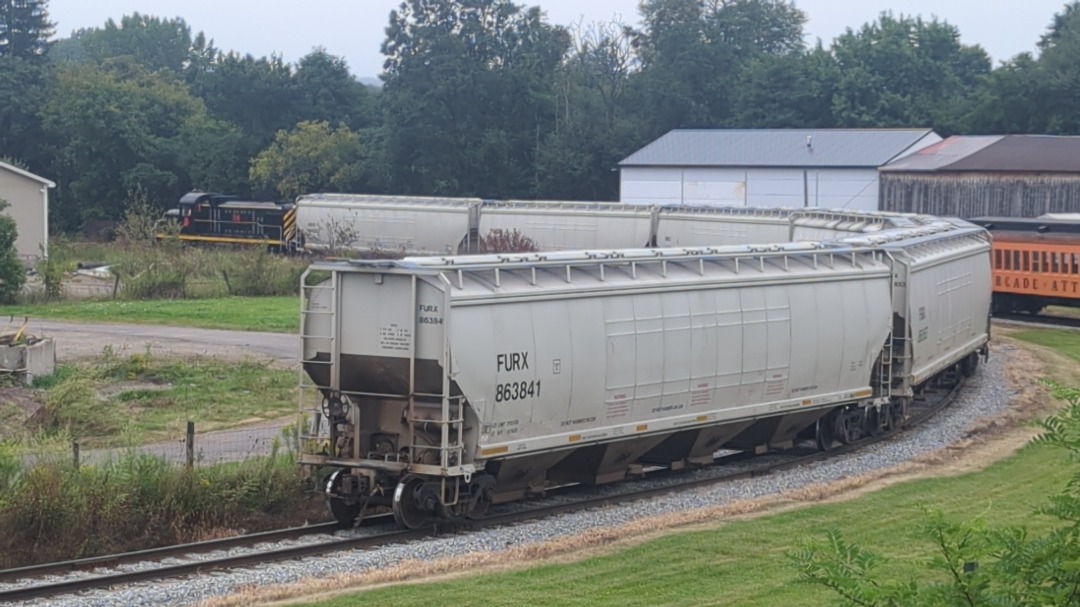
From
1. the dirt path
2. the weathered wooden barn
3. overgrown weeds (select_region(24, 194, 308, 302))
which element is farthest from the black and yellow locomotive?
the weathered wooden barn

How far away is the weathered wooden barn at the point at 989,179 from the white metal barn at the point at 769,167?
60.7 inches

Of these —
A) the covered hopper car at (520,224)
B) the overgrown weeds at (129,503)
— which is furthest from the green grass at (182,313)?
the overgrown weeds at (129,503)

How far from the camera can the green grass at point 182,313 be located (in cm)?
4012

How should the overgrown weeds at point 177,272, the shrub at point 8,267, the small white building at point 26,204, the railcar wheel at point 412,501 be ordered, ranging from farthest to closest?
the small white building at point 26,204 < the overgrown weeds at point 177,272 < the shrub at point 8,267 < the railcar wheel at point 412,501

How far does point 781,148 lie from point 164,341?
141ft

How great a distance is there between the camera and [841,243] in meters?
24.8

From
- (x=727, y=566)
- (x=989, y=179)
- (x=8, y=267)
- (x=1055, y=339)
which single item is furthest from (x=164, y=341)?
(x=989, y=179)

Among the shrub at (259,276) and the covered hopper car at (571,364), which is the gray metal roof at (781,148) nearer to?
the shrub at (259,276)

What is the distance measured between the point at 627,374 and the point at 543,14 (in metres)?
75.1

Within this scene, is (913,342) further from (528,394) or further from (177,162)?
(177,162)

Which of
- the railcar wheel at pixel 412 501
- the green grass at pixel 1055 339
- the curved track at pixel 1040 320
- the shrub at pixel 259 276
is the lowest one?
the railcar wheel at pixel 412 501

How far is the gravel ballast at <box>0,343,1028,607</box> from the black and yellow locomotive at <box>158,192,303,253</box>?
151ft

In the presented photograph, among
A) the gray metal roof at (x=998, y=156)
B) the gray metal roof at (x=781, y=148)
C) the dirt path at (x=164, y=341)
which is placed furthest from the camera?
the gray metal roof at (x=781, y=148)

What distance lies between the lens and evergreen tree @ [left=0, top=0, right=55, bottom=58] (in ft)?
373
